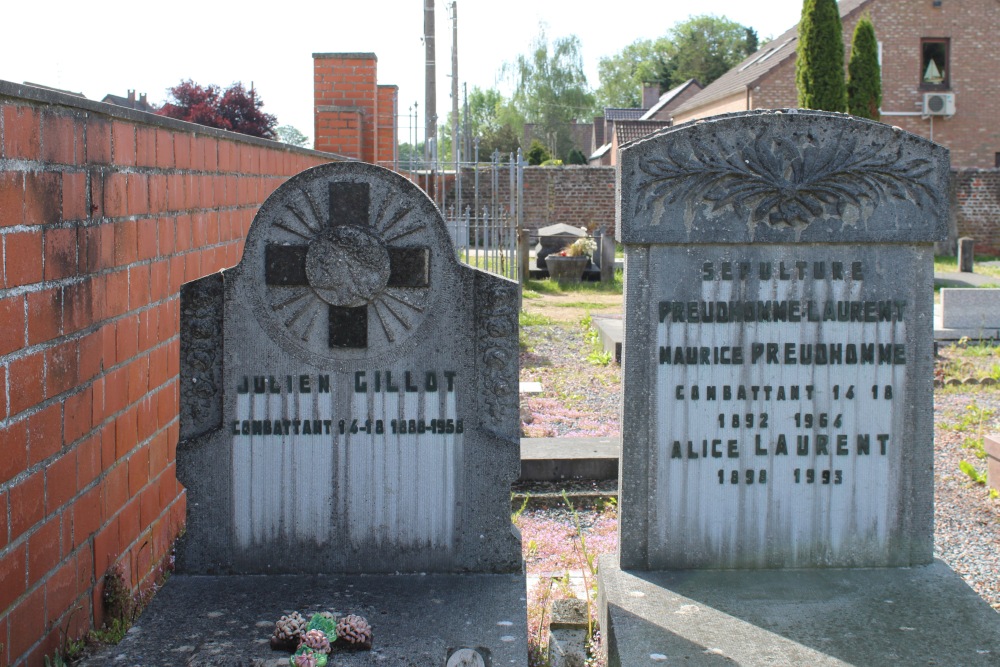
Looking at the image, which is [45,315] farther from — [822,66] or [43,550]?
[822,66]

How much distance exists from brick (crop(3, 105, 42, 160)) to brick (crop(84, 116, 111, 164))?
0.36 metres

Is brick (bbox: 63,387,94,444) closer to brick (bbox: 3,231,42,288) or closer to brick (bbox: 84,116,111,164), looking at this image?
brick (bbox: 3,231,42,288)

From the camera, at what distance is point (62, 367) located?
9.53ft

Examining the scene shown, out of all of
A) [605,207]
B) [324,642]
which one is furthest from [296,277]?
[605,207]

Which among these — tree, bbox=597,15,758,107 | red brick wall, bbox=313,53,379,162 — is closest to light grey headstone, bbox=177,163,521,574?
red brick wall, bbox=313,53,379,162

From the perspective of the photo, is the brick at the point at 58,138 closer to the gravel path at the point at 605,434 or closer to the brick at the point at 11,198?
the brick at the point at 11,198

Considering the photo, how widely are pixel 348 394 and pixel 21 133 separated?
3.79 feet

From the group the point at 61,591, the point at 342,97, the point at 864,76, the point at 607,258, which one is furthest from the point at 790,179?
the point at 864,76

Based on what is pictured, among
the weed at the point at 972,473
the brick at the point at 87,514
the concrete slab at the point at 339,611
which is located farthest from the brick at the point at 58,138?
the weed at the point at 972,473

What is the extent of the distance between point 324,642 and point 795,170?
6.93ft

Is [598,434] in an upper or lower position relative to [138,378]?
lower

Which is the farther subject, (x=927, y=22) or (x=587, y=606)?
(x=927, y=22)

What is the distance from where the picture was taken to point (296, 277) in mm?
3092

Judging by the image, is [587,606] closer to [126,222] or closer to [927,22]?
[126,222]
